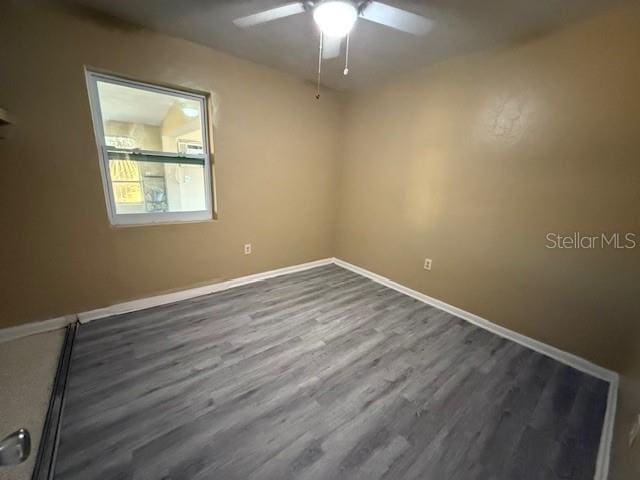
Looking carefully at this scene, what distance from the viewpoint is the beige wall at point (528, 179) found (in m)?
1.56

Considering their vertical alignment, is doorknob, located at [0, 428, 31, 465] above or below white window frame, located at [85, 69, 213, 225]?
below

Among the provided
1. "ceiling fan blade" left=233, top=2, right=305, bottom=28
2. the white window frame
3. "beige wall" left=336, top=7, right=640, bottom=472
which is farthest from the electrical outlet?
the white window frame

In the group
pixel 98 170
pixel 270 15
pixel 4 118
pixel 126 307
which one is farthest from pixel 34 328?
pixel 270 15

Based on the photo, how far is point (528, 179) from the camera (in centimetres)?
189

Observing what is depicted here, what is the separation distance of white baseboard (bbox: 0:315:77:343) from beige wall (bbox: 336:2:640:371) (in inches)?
121

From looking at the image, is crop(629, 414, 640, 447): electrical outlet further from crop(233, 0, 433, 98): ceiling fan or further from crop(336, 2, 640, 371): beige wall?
crop(233, 0, 433, 98): ceiling fan

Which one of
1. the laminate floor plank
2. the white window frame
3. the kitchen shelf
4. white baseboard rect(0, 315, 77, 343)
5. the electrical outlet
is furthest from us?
the white window frame

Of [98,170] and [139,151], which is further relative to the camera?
[139,151]

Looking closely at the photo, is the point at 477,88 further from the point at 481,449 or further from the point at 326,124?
the point at 481,449

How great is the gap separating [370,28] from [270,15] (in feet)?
2.29

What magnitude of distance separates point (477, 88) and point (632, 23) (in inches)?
31.6

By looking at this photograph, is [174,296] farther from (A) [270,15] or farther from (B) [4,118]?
(A) [270,15]

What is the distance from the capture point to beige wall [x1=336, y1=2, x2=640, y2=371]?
156 centimetres

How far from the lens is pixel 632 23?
1.44 meters
